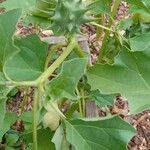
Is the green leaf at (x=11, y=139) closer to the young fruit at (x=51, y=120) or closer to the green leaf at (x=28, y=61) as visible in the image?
the young fruit at (x=51, y=120)

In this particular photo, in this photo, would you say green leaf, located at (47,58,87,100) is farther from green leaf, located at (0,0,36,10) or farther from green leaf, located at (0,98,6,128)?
green leaf, located at (0,0,36,10)

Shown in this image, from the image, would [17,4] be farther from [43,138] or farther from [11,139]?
[11,139]

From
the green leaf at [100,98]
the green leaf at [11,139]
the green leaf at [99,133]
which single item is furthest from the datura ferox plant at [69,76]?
the green leaf at [11,139]

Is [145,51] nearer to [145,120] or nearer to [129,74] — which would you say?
[129,74]

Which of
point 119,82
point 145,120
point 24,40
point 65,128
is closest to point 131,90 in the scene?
point 119,82

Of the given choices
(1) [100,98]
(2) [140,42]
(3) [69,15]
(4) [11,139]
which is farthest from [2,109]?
(4) [11,139]
